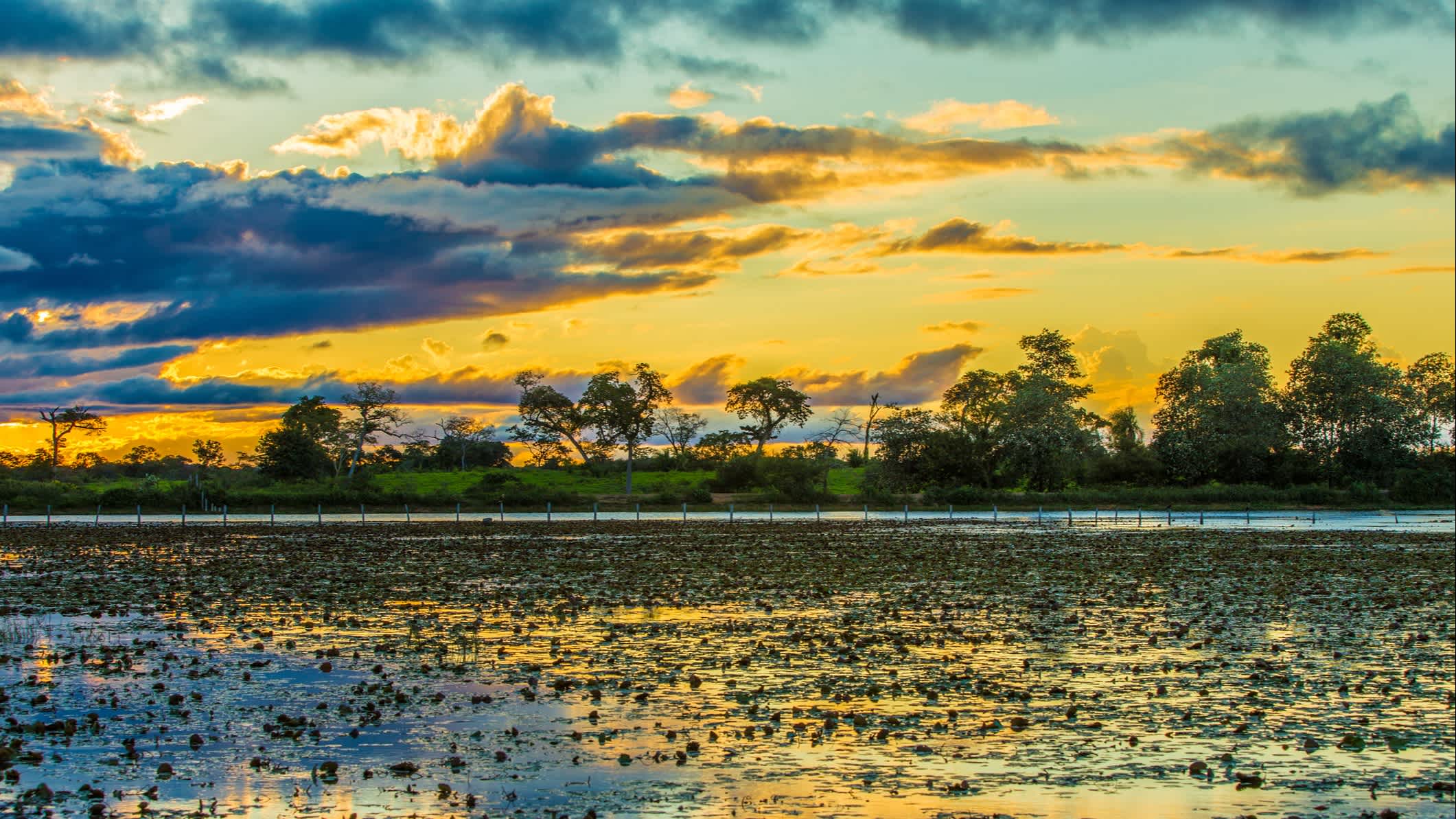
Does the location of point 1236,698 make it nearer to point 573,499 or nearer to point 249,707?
point 249,707

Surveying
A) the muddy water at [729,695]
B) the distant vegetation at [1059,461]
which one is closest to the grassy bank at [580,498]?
the distant vegetation at [1059,461]

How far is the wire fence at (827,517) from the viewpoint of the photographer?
8325 centimetres

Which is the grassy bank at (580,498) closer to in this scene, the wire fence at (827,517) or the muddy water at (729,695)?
the wire fence at (827,517)

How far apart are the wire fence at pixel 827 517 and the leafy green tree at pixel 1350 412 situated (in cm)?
736

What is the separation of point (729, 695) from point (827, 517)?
246 feet

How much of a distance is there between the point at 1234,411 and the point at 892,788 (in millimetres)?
114280

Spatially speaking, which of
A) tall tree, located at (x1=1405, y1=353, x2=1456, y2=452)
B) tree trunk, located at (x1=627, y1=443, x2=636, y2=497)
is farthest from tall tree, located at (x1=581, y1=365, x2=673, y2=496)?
tall tree, located at (x1=1405, y1=353, x2=1456, y2=452)

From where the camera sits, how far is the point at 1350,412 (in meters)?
115

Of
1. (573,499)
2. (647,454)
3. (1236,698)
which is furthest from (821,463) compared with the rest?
(1236,698)

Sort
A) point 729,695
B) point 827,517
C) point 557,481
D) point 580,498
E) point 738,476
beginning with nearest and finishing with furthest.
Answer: point 729,695 < point 827,517 < point 580,498 < point 738,476 < point 557,481

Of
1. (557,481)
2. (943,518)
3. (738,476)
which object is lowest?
(943,518)

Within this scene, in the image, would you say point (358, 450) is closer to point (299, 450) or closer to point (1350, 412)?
point (299, 450)

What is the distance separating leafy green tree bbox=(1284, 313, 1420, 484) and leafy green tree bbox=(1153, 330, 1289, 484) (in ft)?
9.74

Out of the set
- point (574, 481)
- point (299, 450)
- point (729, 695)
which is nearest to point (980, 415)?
point (574, 481)
